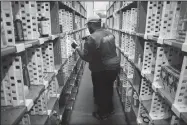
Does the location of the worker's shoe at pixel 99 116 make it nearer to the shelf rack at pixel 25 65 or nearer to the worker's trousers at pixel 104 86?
the worker's trousers at pixel 104 86

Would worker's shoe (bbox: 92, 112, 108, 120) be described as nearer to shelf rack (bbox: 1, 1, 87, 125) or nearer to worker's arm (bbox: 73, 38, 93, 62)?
shelf rack (bbox: 1, 1, 87, 125)

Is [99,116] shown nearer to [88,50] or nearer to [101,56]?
[101,56]

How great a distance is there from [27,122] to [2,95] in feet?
1.20

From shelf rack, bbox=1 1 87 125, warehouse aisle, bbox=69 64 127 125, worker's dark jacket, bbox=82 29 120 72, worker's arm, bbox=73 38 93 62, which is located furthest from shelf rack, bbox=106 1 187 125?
shelf rack, bbox=1 1 87 125

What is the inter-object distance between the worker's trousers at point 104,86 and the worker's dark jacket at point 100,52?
0.12m

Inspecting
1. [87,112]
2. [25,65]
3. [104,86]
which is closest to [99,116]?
[87,112]

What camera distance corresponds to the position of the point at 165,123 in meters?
1.53

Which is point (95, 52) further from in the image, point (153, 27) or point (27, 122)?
point (27, 122)

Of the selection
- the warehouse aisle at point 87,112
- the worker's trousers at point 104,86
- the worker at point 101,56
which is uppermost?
the worker at point 101,56

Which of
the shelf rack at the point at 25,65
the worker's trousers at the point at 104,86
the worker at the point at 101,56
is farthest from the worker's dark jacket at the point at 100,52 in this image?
the shelf rack at the point at 25,65

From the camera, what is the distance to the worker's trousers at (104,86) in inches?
101

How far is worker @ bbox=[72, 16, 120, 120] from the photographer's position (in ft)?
7.60

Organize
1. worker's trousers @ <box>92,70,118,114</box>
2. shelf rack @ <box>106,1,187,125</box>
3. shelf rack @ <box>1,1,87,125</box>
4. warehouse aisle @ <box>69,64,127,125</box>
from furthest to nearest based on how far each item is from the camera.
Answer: warehouse aisle @ <box>69,64,127,125</box>, worker's trousers @ <box>92,70,118,114</box>, shelf rack @ <box>106,1,187,125</box>, shelf rack @ <box>1,1,87,125</box>

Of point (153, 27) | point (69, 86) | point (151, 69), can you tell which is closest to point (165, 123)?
point (151, 69)
